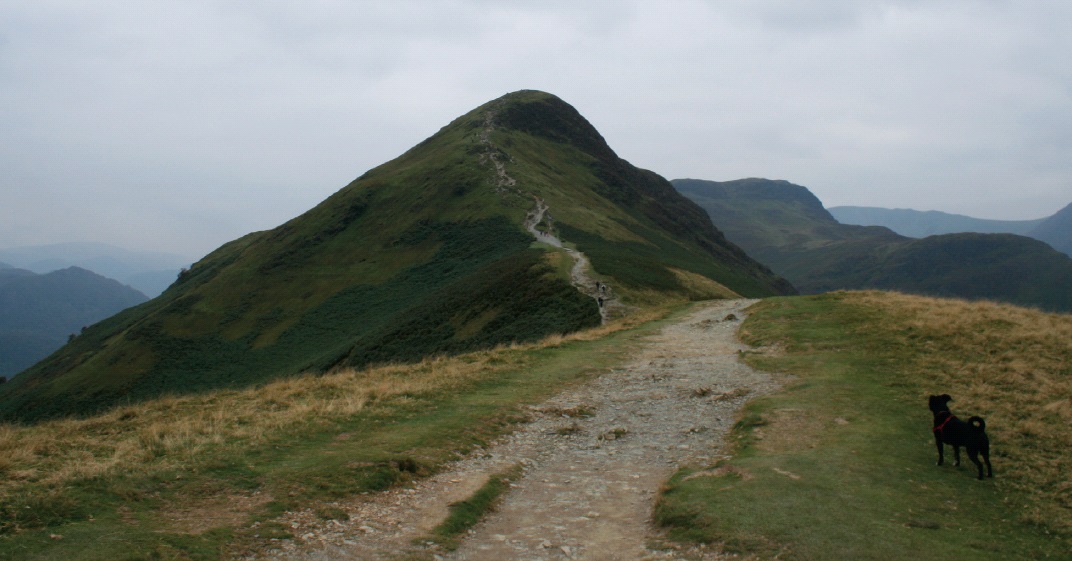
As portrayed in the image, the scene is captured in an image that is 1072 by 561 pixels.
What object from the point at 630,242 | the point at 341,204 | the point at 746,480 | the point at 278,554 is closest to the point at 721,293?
the point at 630,242

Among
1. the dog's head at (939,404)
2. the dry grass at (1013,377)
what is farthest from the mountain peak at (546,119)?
the dog's head at (939,404)

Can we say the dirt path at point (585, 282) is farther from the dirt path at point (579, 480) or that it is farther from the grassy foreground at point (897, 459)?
the dirt path at point (579, 480)

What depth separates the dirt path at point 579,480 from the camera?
9.11 metres

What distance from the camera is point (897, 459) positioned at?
1230 cm

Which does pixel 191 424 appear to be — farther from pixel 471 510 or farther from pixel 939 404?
pixel 939 404

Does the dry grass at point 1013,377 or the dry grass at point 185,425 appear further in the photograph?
the dry grass at point 1013,377

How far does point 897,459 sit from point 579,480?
19.8 feet

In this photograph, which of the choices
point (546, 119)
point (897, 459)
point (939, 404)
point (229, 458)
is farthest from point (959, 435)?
point (546, 119)

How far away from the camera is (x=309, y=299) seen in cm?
8094

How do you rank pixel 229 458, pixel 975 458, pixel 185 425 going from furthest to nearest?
pixel 185 425 → pixel 229 458 → pixel 975 458

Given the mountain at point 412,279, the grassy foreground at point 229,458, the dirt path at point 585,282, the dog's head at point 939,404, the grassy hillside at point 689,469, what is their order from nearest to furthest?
the grassy foreground at point 229,458 → the grassy hillside at point 689,469 → the dog's head at point 939,404 → the dirt path at point 585,282 → the mountain at point 412,279

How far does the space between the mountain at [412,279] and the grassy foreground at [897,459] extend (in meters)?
21.2

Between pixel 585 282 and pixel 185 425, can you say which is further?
pixel 585 282

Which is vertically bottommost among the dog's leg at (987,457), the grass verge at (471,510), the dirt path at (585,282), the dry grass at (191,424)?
the dog's leg at (987,457)
